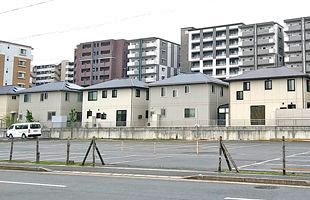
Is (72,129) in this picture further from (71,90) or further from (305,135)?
(305,135)

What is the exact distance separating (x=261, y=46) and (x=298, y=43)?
8.04 meters

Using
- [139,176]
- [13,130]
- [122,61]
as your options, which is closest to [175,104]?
[13,130]

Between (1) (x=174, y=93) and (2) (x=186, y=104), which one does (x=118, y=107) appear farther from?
(2) (x=186, y=104)

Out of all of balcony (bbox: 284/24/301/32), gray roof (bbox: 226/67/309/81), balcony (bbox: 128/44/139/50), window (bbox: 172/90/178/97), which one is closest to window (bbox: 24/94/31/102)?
window (bbox: 172/90/178/97)

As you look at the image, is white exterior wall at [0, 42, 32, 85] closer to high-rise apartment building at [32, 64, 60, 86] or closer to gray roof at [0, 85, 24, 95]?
gray roof at [0, 85, 24, 95]

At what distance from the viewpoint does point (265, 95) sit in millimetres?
43312

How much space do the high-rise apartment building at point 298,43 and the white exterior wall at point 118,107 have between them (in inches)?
1648

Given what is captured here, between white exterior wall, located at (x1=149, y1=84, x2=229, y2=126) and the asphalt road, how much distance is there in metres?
34.6

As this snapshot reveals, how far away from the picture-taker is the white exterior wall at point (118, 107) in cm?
5178

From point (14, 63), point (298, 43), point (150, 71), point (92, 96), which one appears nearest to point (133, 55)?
point (150, 71)

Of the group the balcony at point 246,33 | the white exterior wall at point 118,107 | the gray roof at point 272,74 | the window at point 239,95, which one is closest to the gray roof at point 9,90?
the white exterior wall at point 118,107

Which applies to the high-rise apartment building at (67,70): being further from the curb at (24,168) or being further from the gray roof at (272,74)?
the curb at (24,168)

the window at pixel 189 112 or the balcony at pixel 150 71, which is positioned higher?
the balcony at pixel 150 71

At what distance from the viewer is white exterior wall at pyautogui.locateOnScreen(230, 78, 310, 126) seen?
1641 inches
